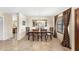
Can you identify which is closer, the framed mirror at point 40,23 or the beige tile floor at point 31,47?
→ the beige tile floor at point 31,47

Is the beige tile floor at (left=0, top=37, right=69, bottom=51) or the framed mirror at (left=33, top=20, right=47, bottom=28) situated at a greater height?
the framed mirror at (left=33, top=20, right=47, bottom=28)

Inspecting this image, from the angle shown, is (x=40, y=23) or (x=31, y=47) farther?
(x=40, y=23)

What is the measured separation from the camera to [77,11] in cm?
391

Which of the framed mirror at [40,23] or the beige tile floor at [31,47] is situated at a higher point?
the framed mirror at [40,23]

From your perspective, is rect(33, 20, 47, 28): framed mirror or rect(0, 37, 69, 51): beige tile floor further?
rect(33, 20, 47, 28): framed mirror

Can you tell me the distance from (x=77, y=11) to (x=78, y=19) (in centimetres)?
31

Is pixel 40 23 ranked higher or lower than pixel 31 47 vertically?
higher
